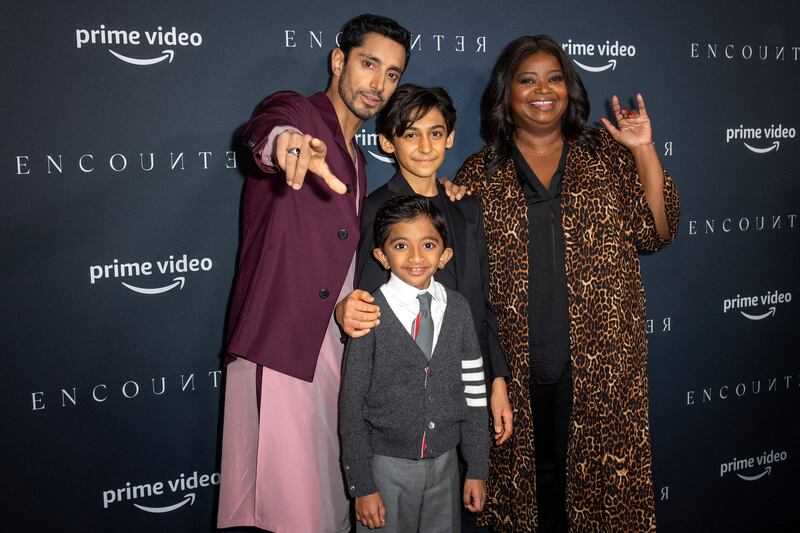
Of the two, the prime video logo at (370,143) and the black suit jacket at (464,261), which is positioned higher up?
the prime video logo at (370,143)

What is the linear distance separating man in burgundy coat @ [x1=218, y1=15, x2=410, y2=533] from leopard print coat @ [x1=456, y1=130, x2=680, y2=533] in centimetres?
56

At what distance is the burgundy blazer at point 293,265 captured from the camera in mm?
1917

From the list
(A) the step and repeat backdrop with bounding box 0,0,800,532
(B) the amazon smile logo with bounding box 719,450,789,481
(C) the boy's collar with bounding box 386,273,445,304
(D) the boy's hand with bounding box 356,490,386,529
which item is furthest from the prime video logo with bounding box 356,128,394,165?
(B) the amazon smile logo with bounding box 719,450,789,481

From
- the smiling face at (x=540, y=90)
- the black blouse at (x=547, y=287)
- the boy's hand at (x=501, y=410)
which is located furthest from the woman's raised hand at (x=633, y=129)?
the boy's hand at (x=501, y=410)

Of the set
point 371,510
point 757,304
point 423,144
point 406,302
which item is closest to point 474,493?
point 371,510

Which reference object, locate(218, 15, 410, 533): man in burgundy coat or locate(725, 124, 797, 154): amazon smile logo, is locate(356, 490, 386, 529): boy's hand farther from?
locate(725, 124, 797, 154): amazon smile logo

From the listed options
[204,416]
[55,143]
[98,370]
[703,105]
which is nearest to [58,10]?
[55,143]

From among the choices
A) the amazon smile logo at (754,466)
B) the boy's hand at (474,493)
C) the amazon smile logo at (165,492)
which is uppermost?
the boy's hand at (474,493)

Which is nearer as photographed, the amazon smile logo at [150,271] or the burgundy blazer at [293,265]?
the burgundy blazer at [293,265]

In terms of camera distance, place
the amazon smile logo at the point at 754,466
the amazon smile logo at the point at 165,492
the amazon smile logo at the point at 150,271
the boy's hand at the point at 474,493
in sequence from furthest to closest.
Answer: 1. the amazon smile logo at the point at 754,466
2. the amazon smile logo at the point at 165,492
3. the amazon smile logo at the point at 150,271
4. the boy's hand at the point at 474,493

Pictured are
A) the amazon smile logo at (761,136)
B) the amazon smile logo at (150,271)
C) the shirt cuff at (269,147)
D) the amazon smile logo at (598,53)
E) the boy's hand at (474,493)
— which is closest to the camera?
the shirt cuff at (269,147)

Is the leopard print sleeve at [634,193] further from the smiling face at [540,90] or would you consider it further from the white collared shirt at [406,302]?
the white collared shirt at [406,302]

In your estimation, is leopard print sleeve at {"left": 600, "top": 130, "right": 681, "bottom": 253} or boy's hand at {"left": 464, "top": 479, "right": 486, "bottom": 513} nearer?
boy's hand at {"left": 464, "top": 479, "right": 486, "bottom": 513}

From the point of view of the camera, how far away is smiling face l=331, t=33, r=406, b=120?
6.82ft
